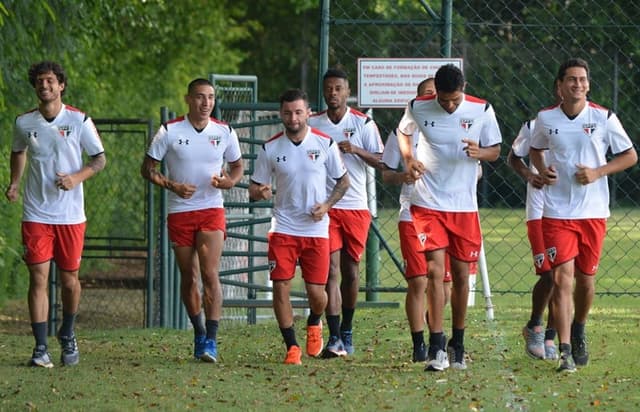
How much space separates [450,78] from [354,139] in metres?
1.59

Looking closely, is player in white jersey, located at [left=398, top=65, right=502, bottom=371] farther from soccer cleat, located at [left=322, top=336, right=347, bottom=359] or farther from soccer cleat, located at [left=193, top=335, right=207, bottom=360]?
soccer cleat, located at [left=193, top=335, right=207, bottom=360]

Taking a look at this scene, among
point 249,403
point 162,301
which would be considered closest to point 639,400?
point 249,403

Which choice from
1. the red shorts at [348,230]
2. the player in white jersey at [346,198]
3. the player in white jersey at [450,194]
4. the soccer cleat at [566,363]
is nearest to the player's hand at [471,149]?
the player in white jersey at [450,194]

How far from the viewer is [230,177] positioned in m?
10.7

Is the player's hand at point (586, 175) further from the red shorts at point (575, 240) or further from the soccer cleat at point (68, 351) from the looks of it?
the soccer cleat at point (68, 351)

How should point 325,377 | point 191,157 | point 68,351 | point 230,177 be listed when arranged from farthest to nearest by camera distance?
point 230,177
point 191,157
point 68,351
point 325,377

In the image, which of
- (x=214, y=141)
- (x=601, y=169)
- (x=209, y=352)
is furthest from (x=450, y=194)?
(x=209, y=352)

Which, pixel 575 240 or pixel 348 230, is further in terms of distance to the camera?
pixel 348 230

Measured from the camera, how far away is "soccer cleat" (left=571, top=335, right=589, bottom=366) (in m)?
10.0

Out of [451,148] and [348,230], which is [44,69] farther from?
[451,148]


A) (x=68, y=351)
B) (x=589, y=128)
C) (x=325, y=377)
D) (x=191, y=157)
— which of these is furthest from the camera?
(x=191, y=157)

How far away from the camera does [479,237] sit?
1005cm

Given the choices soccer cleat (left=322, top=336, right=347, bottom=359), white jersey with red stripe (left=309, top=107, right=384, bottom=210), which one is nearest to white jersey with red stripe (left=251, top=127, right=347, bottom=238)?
white jersey with red stripe (left=309, top=107, right=384, bottom=210)

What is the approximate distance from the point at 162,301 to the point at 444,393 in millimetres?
5511
